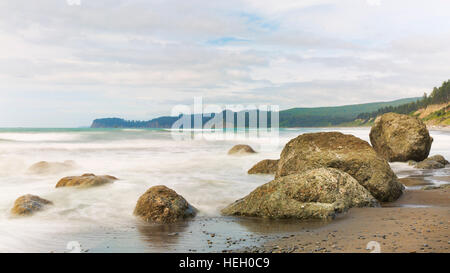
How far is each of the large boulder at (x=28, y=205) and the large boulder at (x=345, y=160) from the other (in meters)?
7.30

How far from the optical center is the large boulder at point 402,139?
19641 millimetres

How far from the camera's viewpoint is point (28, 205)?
30.5 ft

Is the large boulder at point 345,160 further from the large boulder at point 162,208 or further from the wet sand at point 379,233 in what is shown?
the large boulder at point 162,208

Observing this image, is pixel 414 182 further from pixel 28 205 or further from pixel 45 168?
pixel 45 168

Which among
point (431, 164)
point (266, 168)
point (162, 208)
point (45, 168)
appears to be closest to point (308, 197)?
point (162, 208)

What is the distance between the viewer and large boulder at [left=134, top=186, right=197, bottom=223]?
8336mm

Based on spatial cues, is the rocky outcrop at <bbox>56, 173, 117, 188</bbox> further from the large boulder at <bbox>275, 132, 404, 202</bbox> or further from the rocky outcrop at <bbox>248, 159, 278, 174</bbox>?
the rocky outcrop at <bbox>248, 159, 278, 174</bbox>

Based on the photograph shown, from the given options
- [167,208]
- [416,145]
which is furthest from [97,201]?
[416,145]

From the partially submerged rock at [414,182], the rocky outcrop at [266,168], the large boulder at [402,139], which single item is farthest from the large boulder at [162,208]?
the large boulder at [402,139]

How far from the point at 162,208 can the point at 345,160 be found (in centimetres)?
553

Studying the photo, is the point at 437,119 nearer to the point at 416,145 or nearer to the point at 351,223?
the point at 416,145

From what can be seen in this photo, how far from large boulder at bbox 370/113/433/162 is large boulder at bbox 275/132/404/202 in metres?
10.6

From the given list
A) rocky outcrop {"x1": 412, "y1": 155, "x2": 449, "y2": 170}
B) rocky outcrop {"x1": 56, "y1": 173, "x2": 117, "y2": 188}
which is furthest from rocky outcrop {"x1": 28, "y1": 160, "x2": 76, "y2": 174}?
rocky outcrop {"x1": 412, "y1": 155, "x2": 449, "y2": 170}
